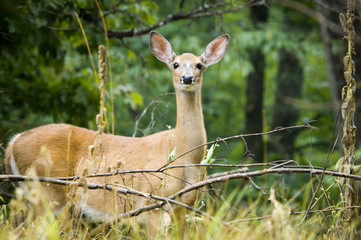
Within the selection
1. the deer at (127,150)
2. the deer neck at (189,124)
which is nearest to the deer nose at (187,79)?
the deer at (127,150)

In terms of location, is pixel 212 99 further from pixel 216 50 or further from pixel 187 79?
pixel 187 79

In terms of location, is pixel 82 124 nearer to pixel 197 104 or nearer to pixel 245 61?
pixel 197 104

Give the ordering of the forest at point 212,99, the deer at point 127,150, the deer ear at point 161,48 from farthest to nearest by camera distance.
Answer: the deer ear at point 161,48, the deer at point 127,150, the forest at point 212,99

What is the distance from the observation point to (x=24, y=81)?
284 inches

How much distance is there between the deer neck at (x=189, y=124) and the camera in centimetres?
535

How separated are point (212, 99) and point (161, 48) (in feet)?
30.8

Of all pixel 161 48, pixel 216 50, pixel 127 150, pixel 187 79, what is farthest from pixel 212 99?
pixel 187 79

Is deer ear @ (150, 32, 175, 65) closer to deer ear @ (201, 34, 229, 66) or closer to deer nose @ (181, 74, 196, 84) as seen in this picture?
deer ear @ (201, 34, 229, 66)

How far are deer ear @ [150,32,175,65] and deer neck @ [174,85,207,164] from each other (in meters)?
0.89

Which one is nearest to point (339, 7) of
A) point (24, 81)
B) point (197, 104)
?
point (197, 104)

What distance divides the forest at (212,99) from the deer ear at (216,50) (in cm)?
29

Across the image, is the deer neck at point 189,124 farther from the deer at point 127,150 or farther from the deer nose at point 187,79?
the deer nose at point 187,79

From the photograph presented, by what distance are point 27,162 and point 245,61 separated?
710 cm

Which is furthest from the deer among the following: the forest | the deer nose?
the forest
